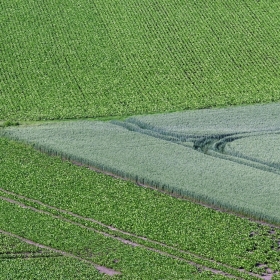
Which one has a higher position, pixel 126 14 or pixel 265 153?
pixel 126 14

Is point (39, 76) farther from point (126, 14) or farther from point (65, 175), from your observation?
point (65, 175)

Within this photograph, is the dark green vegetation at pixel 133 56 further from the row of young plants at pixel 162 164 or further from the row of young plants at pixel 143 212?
the row of young plants at pixel 143 212

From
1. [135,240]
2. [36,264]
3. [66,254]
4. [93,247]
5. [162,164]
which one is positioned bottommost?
[135,240]

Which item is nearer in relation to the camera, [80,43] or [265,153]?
[265,153]

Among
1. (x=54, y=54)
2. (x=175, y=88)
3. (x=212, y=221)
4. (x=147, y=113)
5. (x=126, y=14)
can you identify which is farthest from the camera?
(x=126, y=14)

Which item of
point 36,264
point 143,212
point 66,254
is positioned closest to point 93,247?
point 66,254

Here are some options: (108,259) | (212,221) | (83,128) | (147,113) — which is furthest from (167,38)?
(108,259)

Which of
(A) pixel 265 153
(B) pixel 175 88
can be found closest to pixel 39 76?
(B) pixel 175 88

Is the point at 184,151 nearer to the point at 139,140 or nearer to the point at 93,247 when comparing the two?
the point at 139,140

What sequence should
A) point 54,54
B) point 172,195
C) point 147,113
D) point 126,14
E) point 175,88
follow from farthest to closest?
point 126,14
point 54,54
point 175,88
point 147,113
point 172,195
